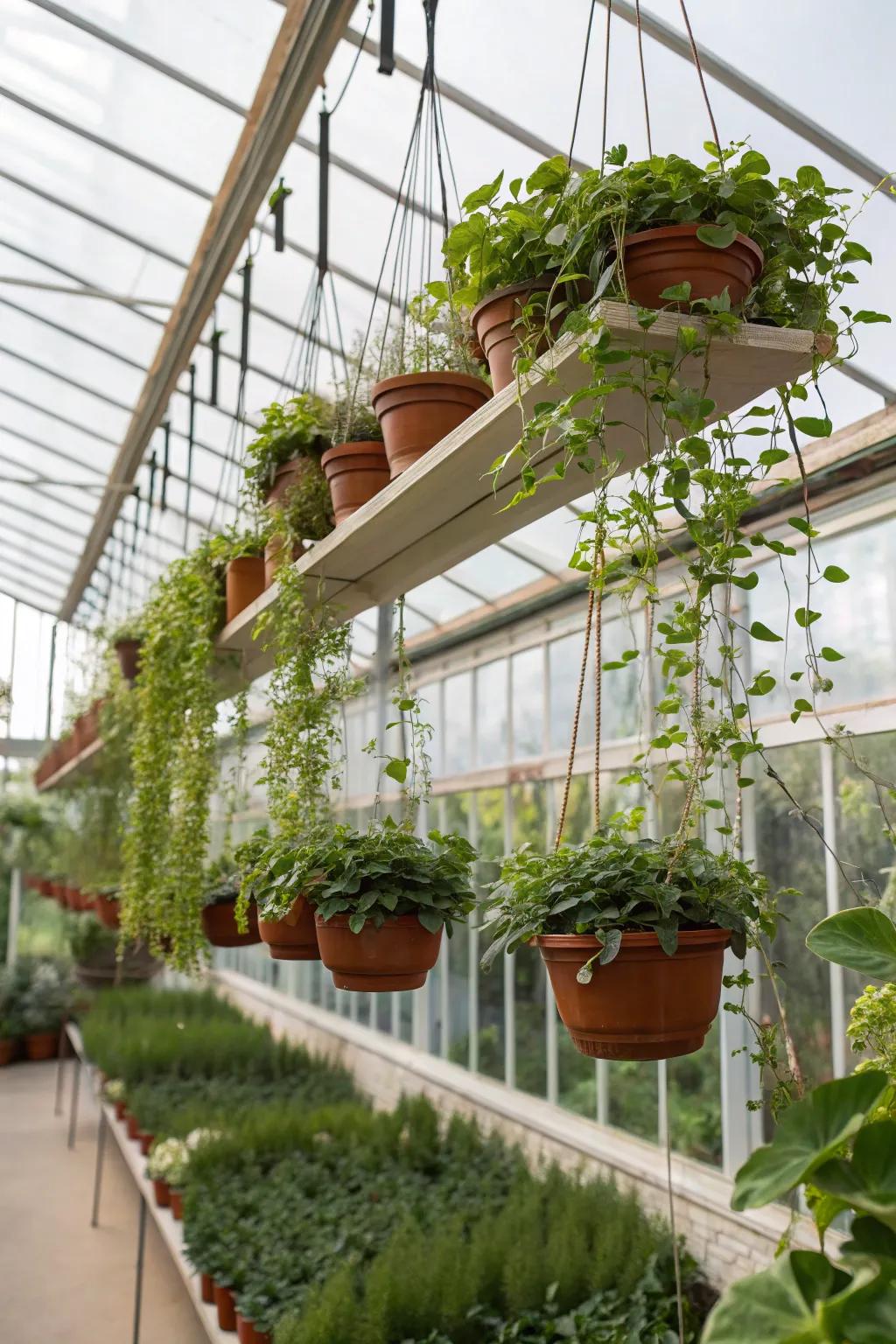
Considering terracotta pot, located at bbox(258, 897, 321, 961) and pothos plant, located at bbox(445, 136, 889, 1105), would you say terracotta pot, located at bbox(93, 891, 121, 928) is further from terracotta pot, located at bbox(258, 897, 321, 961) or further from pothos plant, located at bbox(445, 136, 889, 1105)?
pothos plant, located at bbox(445, 136, 889, 1105)

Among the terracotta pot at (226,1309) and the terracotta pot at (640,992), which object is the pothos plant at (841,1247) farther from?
the terracotta pot at (226,1309)

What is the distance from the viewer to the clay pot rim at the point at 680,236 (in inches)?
46.2

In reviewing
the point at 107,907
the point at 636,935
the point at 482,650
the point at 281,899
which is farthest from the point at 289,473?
the point at 107,907

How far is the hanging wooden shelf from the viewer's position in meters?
1.20

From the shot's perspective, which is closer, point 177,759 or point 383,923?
point 383,923

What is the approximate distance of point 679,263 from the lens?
1182 mm

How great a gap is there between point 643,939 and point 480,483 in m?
0.73

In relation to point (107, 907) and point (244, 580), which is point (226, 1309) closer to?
point (244, 580)

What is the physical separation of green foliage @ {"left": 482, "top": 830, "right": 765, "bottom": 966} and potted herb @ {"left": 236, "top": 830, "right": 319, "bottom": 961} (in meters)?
0.54

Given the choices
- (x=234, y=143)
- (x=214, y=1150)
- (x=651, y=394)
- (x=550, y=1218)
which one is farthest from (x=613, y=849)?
(x=214, y=1150)

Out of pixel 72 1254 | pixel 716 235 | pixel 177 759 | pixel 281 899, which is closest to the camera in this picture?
pixel 716 235

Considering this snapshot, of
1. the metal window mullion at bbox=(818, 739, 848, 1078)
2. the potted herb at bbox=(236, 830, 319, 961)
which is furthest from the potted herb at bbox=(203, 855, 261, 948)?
the metal window mullion at bbox=(818, 739, 848, 1078)

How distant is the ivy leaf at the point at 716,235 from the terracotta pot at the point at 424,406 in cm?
59

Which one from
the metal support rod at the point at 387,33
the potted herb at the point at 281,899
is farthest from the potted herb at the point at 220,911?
the metal support rod at the point at 387,33
